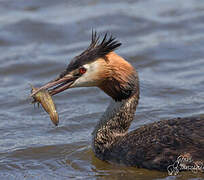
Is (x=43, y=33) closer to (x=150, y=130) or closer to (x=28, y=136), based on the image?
(x=28, y=136)

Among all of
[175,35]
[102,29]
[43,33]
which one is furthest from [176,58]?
[43,33]

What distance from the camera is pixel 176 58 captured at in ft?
45.1

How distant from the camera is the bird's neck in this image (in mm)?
8883

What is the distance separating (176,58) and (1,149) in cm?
544

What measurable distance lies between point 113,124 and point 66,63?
4718 mm

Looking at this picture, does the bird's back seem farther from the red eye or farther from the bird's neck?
the red eye

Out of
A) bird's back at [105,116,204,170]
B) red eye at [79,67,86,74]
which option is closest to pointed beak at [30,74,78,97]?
red eye at [79,67,86,74]

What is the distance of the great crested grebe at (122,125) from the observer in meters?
8.02

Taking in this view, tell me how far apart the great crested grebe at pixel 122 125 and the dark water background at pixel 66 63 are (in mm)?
248

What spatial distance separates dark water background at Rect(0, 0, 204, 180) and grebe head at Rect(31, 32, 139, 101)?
1.20 meters

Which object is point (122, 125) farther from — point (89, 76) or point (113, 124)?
point (89, 76)

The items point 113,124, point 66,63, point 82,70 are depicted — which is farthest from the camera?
point 66,63

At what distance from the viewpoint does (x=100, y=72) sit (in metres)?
8.55

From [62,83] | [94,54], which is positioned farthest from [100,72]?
[62,83]
